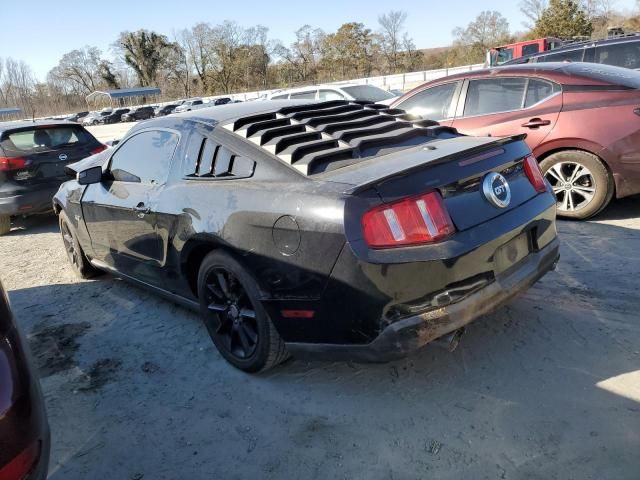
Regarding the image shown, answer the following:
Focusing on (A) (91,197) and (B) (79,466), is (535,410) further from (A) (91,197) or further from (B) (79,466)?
(A) (91,197)

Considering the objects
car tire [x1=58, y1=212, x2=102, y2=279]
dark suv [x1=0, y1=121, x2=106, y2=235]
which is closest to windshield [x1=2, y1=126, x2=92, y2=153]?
dark suv [x1=0, y1=121, x2=106, y2=235]

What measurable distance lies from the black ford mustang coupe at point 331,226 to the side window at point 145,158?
2 centimetres

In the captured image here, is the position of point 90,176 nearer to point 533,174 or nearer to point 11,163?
point 533,174

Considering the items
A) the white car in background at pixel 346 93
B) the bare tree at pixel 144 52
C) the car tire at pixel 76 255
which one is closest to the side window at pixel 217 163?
the car tire at pixel 76 255

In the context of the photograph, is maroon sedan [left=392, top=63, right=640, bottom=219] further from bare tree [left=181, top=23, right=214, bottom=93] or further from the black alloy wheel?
bare tree [left=181, top=23, right=214, bottom=93]

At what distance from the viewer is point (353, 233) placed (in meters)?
2.38

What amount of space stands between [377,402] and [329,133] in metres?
1.64

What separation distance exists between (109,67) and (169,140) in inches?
4021

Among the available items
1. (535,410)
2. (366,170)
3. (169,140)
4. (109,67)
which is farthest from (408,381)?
(109,67)

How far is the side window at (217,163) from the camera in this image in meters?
3.04

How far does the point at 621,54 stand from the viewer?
28.5 ft

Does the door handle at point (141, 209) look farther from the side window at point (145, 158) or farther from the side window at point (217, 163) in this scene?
the side window at point (217, 163)

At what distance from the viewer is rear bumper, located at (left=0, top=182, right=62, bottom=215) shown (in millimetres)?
7156

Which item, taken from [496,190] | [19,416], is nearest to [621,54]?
[496,190]
